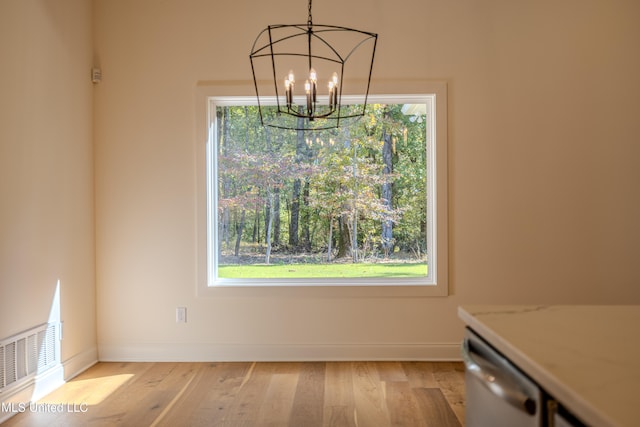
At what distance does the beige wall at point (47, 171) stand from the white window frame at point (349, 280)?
2.88ft

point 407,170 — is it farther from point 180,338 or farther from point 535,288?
point 180,338

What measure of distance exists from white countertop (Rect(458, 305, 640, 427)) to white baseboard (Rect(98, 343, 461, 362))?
8.28 ft

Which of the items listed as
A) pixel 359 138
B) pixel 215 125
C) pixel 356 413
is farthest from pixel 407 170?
pixel 356 413

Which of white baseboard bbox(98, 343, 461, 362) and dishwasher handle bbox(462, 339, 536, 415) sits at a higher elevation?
dishwasher handle bbox(462, 339, 536, 415)

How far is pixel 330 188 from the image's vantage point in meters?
4.26

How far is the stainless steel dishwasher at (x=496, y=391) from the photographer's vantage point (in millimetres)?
1073

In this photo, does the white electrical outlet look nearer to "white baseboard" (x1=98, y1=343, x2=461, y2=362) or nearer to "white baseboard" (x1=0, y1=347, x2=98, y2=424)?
"white baseboard" (x1=98, y1=343, x2=461, y2=362)

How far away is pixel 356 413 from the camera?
3064 millimetres

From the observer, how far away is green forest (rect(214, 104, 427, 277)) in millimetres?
4250

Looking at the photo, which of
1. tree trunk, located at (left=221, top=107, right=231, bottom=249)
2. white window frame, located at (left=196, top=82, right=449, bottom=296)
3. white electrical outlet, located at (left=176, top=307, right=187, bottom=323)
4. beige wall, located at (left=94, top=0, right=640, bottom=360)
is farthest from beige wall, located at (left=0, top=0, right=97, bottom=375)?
tree trunk, located at (left=221, top=107, right=231, bottom=249)

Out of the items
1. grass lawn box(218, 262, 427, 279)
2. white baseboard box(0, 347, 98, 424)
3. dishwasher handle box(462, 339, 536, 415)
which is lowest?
white baseboard box(0, 347, 98, 424)

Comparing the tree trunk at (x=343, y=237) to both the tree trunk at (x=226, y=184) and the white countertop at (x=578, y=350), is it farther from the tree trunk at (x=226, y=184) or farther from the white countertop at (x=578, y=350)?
the white countertop at (x=578, y=350)

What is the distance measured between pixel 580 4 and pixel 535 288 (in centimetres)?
227

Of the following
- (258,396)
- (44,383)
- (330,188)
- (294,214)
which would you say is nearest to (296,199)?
(294,214)
